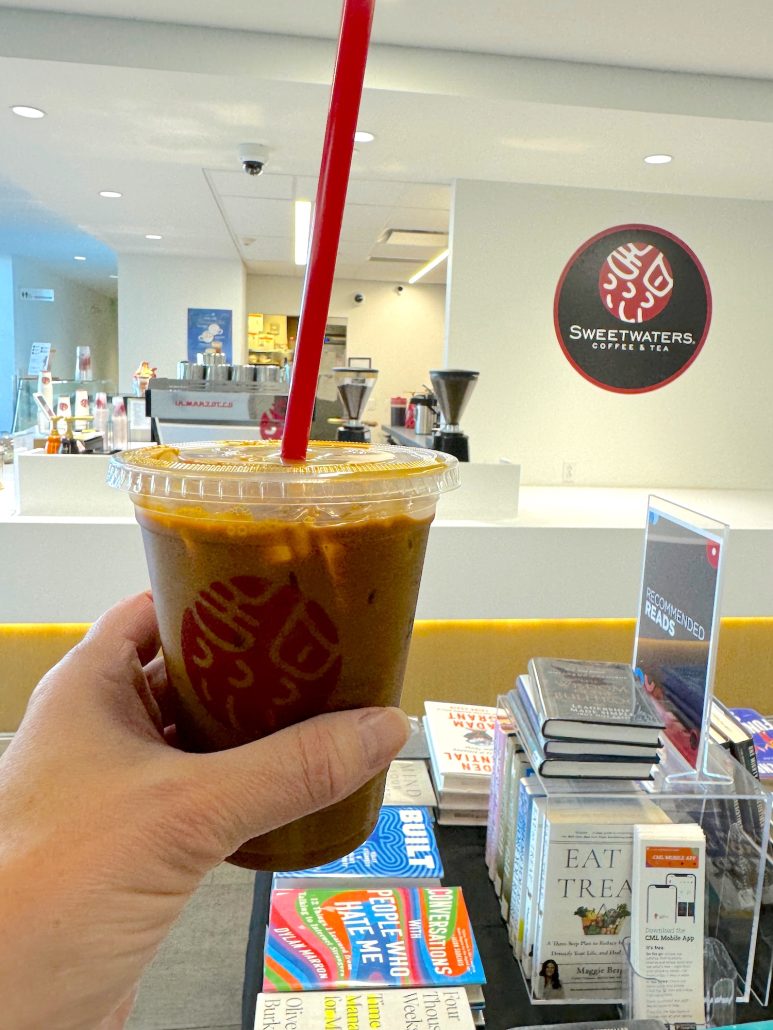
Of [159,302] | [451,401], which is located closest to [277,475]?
[451,401]

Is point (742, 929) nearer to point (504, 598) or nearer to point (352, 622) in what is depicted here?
point (352, 622)

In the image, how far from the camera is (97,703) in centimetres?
75

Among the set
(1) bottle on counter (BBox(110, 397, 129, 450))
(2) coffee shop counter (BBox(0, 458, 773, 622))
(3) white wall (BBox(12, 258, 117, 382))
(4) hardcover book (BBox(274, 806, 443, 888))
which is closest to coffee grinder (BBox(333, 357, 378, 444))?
(2) coffee shop counter (BBox(0, 458, 773, 622))

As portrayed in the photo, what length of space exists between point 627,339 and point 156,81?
315 centimetres

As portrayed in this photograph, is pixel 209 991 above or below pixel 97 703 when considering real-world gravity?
below

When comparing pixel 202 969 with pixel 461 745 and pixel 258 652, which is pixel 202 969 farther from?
pixel 258 652

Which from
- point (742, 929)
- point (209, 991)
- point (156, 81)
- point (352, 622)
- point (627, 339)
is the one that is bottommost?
point (209, 991)

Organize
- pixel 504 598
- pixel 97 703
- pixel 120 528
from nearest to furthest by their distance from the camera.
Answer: pixel 97 703
pixel 120 528
pixel 504 598

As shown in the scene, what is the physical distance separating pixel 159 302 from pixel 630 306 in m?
6.08

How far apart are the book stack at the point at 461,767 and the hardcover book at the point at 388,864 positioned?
10 cm

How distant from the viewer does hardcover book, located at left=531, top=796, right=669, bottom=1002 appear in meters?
1.23

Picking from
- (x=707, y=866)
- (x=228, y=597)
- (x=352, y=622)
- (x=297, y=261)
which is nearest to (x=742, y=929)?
(x=707, y=866)

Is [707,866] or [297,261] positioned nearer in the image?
[707,866]

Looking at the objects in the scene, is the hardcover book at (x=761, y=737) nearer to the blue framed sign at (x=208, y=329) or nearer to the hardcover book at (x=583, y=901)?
the hardcover book at (x=583, y=901)
